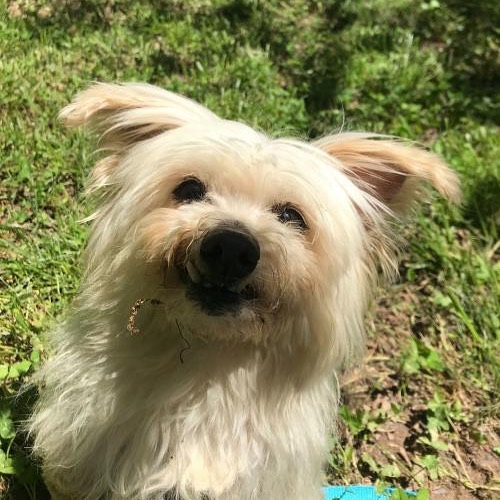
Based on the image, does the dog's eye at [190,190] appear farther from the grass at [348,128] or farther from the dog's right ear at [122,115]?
the grass at [348,128]

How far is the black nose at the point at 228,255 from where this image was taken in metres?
1.78

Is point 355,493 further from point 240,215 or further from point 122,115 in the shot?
point 122,115

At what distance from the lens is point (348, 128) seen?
344 cm

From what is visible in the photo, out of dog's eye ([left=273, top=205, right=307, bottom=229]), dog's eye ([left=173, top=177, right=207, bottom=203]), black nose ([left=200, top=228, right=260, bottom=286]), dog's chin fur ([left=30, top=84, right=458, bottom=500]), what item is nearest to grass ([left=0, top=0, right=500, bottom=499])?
dog's chin fur ([left=30, top=84, right=458, bottom=500])

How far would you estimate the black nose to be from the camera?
1.78 metres

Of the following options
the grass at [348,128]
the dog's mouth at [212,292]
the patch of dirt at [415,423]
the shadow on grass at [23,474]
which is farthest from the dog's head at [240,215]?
the patch of dirt at [415,423]

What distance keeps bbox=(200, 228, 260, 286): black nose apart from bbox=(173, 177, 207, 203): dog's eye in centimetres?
31

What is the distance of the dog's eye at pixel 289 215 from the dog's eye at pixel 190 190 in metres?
0.24

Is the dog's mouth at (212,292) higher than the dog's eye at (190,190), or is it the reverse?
the dog's eye at (190,190)

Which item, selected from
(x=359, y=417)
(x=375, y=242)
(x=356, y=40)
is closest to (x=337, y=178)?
(x=375, y=242)

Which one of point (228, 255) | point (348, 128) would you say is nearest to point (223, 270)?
point (228, 255)

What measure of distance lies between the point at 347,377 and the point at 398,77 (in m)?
2.46

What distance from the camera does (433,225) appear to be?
401 centimetres

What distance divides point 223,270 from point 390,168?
724mm
